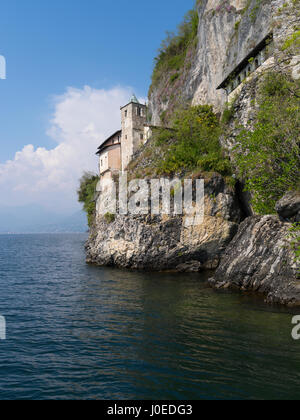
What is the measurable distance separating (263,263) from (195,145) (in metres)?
16.4

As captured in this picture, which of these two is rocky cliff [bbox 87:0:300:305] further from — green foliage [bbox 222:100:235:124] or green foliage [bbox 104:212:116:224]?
green foliage [bbox 222:100:235:124]

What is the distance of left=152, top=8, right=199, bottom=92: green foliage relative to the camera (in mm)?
42912

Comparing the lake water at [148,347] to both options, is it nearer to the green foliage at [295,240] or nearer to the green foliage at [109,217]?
the green foliage at [295,240]

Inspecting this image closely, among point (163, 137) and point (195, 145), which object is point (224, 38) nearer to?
point (163, 137)

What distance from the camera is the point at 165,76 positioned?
4650 cm

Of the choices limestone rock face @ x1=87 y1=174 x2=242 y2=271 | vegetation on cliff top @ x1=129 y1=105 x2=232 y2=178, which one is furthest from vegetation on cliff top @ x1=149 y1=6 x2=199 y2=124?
limestone rock face @ x1=87 y1=174 x2=242 y2=271

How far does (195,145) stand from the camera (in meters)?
30.0

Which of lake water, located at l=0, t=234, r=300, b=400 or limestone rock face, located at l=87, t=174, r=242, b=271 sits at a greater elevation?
limestone rock face, located at l=87, t=174, r=242, b=271

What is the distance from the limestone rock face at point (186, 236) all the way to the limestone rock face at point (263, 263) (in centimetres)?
562

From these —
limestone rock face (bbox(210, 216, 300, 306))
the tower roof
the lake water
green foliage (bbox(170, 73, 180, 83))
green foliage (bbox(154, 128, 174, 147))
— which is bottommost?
the lake water

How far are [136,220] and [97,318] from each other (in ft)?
53.1

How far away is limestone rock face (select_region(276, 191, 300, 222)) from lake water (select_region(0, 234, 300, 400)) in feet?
17.5

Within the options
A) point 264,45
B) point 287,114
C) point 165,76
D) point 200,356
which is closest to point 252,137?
point 287,114
